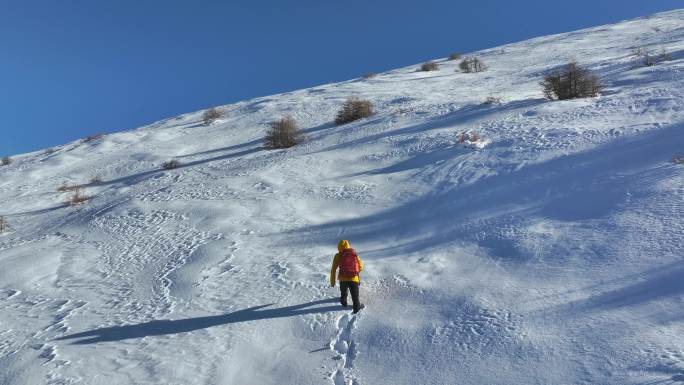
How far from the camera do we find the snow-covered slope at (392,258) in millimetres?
4156

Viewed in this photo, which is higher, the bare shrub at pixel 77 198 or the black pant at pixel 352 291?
the bare shrub at pixel 77 198

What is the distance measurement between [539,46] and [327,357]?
806 inches

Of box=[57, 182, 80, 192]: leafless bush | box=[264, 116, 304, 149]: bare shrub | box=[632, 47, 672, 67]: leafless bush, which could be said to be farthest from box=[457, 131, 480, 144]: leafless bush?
box=[57, 182, 80, 192]: leafless bush

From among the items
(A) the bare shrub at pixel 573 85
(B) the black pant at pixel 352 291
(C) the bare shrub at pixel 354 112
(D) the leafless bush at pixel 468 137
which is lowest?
(B) the black pant at pixel 352 291

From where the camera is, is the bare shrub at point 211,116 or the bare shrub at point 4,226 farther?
the bare shrub at point 211,116

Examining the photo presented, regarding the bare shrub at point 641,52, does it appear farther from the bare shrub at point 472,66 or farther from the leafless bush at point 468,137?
the leafless bush at point 468,137

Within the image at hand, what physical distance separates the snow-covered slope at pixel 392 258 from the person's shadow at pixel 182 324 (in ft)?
0.08

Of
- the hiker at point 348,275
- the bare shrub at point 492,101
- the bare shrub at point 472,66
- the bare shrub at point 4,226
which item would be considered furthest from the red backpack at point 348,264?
the bare shrub at point 472,66

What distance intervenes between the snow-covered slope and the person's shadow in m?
0.03

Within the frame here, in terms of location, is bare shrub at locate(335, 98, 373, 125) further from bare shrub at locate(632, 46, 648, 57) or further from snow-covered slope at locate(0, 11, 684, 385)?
bare shrub at locate(632, 46, 648, 57)

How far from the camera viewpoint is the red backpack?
16.9 ft

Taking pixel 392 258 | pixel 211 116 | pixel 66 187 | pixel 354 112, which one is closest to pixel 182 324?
pixel 392 258

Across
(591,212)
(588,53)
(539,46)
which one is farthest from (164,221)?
(539,46)

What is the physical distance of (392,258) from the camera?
6.11 meters
